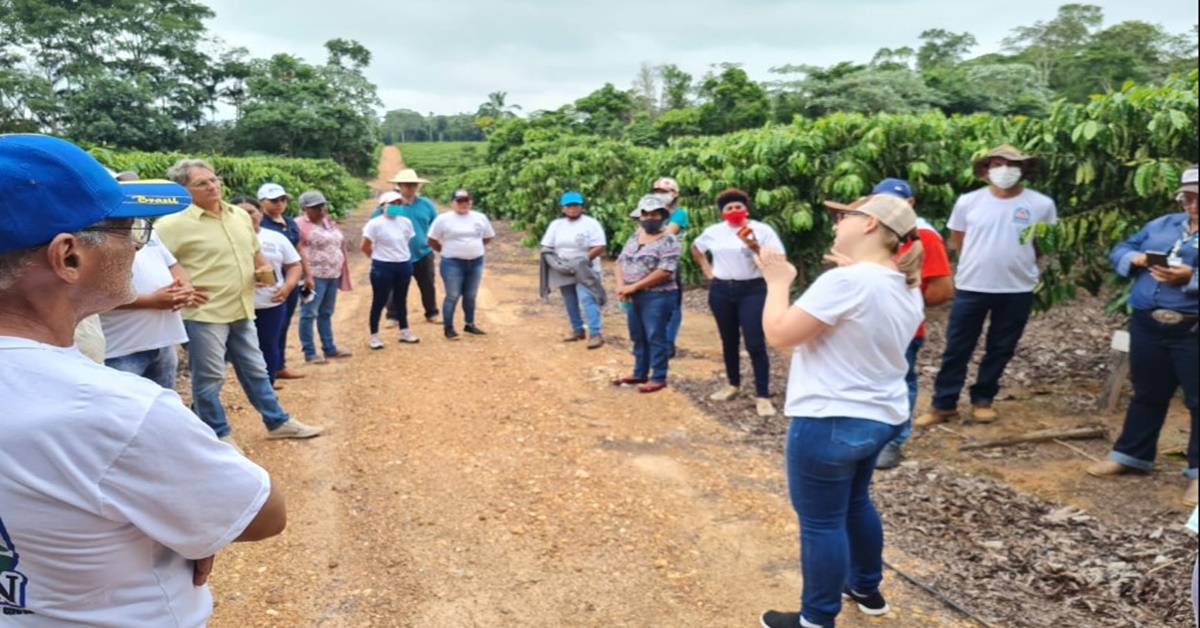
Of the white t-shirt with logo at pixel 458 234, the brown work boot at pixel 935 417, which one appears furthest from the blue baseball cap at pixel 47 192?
the white t-shirt with logo at pixel 458 234

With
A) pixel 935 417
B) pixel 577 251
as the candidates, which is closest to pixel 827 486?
pixel 935 417

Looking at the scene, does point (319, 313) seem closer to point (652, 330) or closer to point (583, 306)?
point (583, 306)

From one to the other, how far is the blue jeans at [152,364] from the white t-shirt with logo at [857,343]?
3.05 m

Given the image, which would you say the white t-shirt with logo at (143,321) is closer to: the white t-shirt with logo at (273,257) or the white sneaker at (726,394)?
the white t-shirt with logo at (273,257)

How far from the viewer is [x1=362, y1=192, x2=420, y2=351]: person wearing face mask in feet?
26.3

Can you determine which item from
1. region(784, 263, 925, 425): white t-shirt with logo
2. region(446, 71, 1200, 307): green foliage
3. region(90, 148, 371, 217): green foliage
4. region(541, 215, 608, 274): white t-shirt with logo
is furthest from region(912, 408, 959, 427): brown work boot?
region(90, 148, 371, 217): green foliage

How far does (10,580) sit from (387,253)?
693cm

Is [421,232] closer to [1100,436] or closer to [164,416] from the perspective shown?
Answer: [1100,436]

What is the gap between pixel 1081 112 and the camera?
17.5ft

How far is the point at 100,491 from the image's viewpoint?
4.04ft

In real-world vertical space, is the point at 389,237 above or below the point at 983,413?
above

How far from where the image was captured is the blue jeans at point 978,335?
207 inches

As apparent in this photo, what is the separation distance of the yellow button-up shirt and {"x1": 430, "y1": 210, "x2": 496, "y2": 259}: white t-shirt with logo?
3.65 metres

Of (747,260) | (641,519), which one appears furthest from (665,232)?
(641,519)
